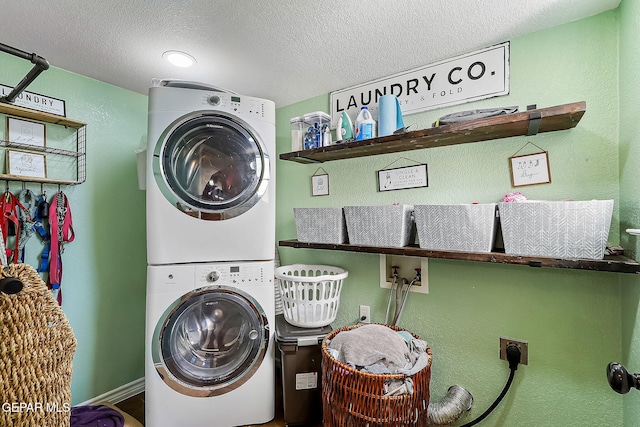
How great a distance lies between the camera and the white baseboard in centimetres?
190

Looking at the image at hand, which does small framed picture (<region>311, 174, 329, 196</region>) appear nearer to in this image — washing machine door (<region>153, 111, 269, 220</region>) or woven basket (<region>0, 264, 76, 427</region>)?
washing machine door (<region>153, 111, 269, 220</region>)

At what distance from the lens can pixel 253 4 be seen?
1242mm

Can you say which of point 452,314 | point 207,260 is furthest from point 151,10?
point 452,314

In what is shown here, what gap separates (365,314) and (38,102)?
2.34 metres

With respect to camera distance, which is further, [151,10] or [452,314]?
[452,314]

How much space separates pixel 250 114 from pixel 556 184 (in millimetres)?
1566

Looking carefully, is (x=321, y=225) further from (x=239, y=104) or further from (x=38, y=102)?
(x=38, y=102)

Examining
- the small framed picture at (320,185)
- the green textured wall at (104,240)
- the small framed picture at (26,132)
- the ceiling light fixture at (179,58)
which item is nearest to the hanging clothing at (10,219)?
the green textured wall at (104,240)

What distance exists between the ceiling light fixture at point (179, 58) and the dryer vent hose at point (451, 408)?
2.28 m

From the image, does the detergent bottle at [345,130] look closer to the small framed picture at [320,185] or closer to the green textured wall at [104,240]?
the small framed picture at [320,185]

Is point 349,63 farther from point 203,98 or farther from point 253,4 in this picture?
point 203,98

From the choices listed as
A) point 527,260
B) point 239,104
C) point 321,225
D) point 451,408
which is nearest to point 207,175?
point 239,104

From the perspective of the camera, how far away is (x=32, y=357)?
0.64 metres

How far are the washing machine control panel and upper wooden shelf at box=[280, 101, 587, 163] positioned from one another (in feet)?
2.58
